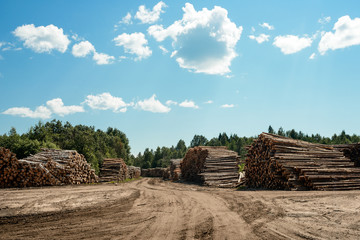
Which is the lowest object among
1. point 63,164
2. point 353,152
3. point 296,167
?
point 296,167

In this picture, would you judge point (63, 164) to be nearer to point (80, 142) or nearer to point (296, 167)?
point (80, 142)

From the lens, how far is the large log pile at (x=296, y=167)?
43.2 ft

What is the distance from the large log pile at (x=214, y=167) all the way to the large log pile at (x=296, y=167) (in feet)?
10.8

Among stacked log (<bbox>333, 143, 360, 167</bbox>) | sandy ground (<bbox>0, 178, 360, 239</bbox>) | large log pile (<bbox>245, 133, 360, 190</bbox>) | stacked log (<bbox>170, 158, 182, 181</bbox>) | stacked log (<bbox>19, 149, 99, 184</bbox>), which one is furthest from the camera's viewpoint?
stacked log (<bbox>170, 158, 182, 181</bbox>)

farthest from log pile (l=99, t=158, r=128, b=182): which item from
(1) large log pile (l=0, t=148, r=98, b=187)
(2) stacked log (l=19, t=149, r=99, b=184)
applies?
(1) large log pile (l=0, t=148, r=98, b=187)

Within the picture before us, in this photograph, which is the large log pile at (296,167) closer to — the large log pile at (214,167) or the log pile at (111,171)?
the large log pile at (214,167)

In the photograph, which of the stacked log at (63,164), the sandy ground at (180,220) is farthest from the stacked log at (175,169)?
the sandy ground at (180,220)

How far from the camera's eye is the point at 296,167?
13570 mm

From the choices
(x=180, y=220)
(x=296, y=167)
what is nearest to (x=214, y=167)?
(x=296, y=167)

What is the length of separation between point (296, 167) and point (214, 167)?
326 inches

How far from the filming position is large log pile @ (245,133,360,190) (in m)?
13.2

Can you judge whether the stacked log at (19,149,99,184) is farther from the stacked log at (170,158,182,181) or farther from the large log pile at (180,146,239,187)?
the stacked log at (170,158,182,181)

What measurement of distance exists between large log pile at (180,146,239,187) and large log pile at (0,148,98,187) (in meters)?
9.95

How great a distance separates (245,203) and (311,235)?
3.95 meters
